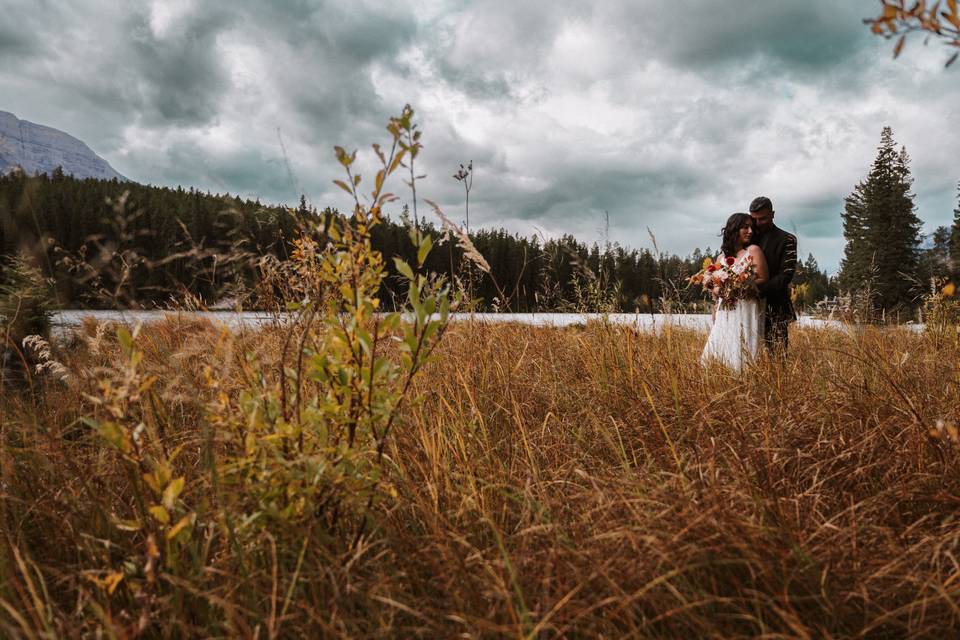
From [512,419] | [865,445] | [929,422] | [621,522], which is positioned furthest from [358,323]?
[929,422]

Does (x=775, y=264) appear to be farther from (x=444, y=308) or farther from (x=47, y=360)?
(x=47, y=360)

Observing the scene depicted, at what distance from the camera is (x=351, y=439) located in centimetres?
122

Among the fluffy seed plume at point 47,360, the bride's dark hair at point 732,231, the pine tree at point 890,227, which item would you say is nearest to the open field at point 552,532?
the fluffy seed plume at point 47,360

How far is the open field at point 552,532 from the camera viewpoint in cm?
100

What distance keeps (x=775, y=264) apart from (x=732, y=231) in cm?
55

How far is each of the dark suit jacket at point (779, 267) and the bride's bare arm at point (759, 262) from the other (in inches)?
1.8

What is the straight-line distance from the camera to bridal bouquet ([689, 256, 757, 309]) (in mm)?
4176

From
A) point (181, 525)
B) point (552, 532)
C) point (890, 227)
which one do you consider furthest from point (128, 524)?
point (890, 227)

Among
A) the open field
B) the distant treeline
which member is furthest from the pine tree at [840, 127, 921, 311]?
the open field

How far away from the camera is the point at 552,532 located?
1.29 meters

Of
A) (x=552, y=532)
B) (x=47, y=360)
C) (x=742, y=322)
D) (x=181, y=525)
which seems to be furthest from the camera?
(x=742, y=322)

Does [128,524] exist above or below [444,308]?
below

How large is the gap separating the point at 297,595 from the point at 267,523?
0.19 metres

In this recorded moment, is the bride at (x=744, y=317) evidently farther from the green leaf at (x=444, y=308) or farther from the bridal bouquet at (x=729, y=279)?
the green leaf at (x=444, y=308)
